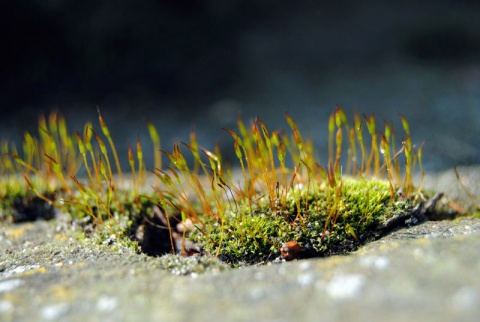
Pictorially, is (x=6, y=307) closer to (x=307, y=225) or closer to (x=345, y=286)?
(x=345, y=286)

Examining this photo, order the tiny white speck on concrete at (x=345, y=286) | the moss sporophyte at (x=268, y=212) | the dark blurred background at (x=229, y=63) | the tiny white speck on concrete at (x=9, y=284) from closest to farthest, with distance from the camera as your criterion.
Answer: the tiny white speck on concrete at (x=345, y=286) → the tiny white speck on concrete at (x=9, y=284) → the moss sporophyte at (x=268, y=212) → the dark blurred background at (x=229, y=63)

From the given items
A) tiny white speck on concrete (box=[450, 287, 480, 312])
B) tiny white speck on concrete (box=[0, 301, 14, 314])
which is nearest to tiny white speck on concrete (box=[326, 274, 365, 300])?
tiny white speck on concrete (box=[450, 287, 480, 312])

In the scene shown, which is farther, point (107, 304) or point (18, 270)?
point (18, 270)

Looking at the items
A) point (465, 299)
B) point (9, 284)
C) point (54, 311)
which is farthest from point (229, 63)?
point (465, 299)

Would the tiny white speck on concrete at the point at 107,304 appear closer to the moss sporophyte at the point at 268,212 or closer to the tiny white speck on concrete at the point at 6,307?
the tiny white speck on concrete at the point at 6,307

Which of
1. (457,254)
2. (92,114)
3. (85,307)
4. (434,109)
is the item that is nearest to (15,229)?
(85,307)

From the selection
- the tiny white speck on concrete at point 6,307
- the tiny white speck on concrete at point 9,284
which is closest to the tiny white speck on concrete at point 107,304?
the tiny white speck on concrete at point 6,307
